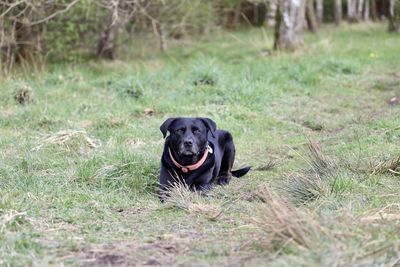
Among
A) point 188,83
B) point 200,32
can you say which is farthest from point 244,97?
point 200,32

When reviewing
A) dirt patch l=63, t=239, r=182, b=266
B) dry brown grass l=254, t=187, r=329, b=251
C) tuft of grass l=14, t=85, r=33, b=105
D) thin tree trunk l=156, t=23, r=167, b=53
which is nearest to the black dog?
dirt patch l=63, t=239, r=182, b=266

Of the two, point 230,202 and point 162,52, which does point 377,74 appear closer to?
point 162,52

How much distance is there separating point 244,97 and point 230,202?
5.33m

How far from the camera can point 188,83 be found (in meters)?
12.1

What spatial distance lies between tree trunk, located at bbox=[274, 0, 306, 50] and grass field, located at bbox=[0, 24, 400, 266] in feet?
1.81

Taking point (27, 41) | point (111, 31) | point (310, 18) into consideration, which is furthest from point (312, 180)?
point (310, 18)

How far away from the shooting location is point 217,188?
6730mm

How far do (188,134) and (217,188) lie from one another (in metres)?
0.63

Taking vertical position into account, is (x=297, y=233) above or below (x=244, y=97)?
above

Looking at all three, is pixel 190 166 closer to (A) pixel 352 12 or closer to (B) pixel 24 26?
(B) pixel 24 26

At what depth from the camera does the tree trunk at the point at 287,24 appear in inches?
627

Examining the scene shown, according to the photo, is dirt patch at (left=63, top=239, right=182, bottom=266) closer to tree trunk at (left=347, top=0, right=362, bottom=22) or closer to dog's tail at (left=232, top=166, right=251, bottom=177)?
dog's tail at (left=232, top=166, right=251, bottom=177)

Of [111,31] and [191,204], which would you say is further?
[111,31]

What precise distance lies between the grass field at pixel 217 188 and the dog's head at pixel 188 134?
0.48m
